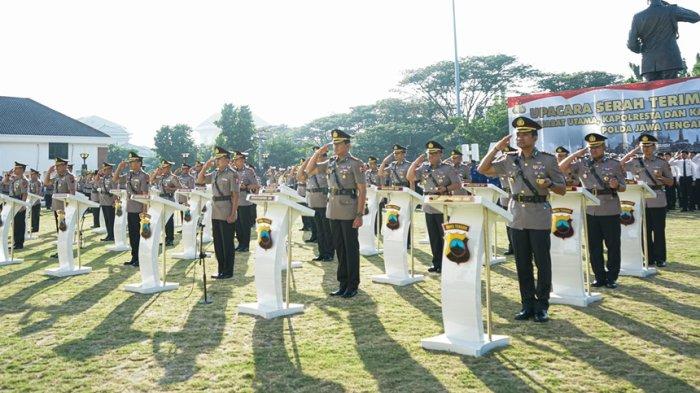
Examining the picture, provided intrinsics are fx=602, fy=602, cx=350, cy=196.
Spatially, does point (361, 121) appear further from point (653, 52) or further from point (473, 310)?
point (473, 310)

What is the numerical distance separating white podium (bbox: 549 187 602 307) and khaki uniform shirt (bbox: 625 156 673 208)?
122 inches

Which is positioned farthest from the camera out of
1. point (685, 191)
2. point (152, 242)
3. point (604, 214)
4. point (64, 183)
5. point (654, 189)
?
point (685, 191)

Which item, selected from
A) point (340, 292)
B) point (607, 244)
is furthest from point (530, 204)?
point (340, 292)

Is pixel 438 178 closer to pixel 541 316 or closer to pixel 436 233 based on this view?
pixel 436 233

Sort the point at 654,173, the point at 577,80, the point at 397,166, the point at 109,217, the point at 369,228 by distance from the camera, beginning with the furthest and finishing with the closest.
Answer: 1. the point at 577,80
2. the point at 109,217
3. the point at 397,166
4. the point at 369,228
5. the point at 654,173

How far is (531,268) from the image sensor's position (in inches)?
261

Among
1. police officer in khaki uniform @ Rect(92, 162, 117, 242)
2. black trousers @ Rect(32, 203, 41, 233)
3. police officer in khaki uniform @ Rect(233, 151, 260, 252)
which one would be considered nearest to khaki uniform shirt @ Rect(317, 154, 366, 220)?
police officer in khaki uniform @ Rect(233, 151, 260, 252)

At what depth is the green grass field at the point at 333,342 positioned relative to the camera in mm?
4695

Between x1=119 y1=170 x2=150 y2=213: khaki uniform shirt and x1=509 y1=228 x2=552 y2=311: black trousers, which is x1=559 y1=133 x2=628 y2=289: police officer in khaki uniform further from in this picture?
x1=119 y1=170 x2=150 y2=213: khaki uniform shirt

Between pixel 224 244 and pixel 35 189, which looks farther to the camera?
pixel 35 189

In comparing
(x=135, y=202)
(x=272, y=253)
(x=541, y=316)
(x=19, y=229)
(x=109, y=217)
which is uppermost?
(x=135, y=202)

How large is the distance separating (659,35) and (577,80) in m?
35.2

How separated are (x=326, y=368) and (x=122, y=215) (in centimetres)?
1052

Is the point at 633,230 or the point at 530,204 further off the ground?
the point at 530,204
